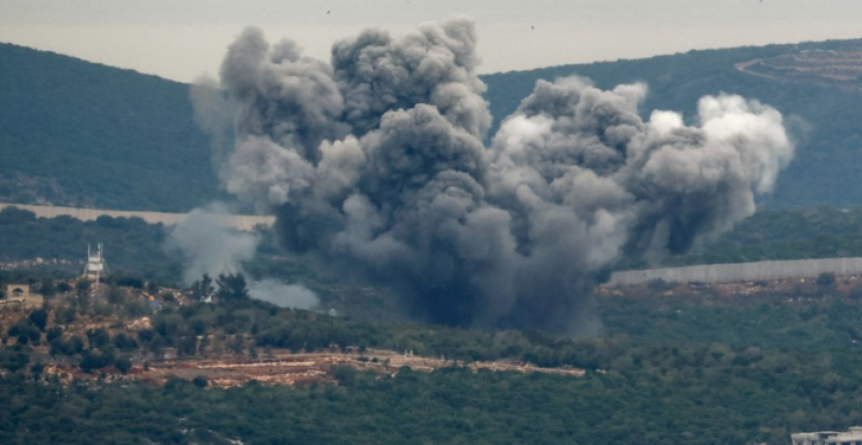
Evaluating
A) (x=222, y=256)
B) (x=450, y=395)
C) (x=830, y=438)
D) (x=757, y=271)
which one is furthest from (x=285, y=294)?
(x=830, y=438)

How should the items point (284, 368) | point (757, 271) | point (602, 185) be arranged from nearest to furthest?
point (284, 368)
point (602, 185)
point (757, 271)

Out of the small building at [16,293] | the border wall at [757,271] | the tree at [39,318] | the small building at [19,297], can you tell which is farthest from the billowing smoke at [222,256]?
the border wall at [757,271]

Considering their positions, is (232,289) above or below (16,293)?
above

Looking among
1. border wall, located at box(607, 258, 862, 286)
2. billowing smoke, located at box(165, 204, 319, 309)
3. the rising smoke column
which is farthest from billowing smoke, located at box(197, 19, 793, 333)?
border wall, located at box(607, 258, 862, 286)

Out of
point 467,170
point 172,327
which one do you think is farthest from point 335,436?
point 467,170

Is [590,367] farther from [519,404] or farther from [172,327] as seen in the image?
[172,327]

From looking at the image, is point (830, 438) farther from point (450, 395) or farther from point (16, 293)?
point (16, 293)
